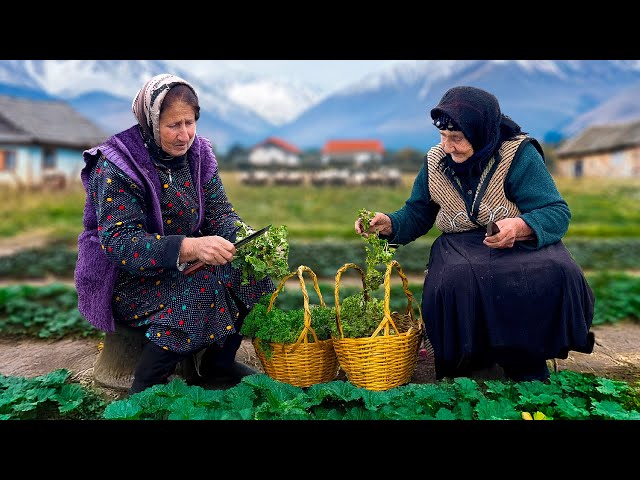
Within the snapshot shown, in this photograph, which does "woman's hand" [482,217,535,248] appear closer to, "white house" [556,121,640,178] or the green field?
the green field

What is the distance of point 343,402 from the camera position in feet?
9.66

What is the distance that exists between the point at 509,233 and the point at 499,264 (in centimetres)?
17

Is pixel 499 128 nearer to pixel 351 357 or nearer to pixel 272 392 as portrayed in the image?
pixel 351 357

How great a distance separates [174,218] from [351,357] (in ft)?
3.83

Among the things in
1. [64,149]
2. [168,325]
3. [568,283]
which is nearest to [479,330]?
[568,283]

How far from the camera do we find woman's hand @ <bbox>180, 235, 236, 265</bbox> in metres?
2.97

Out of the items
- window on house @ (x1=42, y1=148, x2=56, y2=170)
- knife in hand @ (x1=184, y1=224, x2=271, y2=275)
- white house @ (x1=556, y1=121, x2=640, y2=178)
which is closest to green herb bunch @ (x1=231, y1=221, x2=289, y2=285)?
knife in hand @ (x1=184, y1=224, x2=271, y2=275)

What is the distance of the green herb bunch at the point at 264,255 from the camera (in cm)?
322

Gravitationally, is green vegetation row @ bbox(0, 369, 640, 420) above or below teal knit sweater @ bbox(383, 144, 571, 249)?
below

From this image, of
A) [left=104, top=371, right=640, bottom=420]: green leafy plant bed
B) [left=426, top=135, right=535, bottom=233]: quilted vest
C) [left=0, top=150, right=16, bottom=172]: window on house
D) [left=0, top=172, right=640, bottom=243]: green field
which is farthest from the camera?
[left=0, top=150, right=16, bottom=172]: window on house

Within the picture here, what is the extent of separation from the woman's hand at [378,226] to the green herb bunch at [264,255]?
0.42 meters

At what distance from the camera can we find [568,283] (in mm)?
3088

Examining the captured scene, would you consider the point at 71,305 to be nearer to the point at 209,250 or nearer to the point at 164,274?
the point at 164,274

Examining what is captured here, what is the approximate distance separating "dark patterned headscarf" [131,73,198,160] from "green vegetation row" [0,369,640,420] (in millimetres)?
1197
